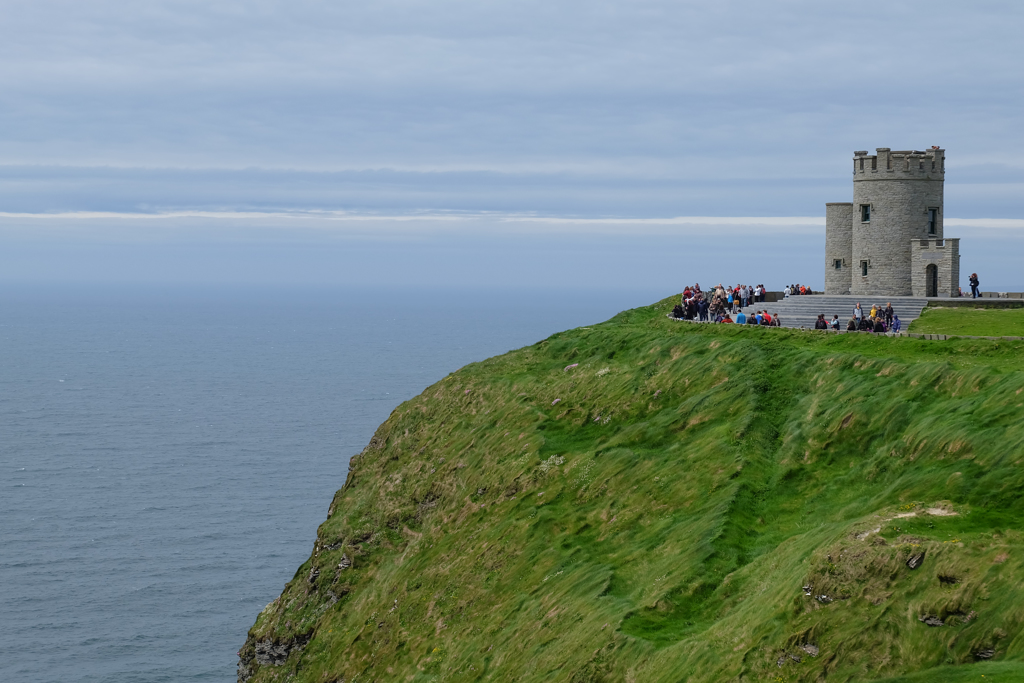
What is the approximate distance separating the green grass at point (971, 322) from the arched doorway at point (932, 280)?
322 inches

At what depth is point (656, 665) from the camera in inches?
958

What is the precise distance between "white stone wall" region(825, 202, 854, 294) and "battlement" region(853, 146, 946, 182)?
4465 mm

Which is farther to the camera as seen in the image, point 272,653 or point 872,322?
point 872,322

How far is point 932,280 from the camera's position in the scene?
204ft

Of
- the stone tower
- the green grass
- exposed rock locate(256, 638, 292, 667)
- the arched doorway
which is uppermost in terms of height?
the stone tower

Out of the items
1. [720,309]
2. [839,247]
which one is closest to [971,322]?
[720,309]

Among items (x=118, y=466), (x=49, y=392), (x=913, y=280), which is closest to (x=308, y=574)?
(x=913, y=280)

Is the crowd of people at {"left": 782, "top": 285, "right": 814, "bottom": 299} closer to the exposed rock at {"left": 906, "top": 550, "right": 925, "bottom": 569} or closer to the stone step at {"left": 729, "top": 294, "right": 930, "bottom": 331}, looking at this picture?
the stone step at {"left": 729, "top": 294, "right": 930, "bottom": 331}

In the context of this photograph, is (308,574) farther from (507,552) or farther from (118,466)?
(118,466)

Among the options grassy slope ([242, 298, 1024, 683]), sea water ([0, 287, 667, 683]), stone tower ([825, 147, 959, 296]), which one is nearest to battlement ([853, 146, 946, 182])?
stone tower ([825, 147, 959, 296])

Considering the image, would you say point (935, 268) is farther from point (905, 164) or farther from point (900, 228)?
point (905, 164)

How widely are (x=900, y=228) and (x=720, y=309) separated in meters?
15.6

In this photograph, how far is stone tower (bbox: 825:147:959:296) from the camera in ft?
204

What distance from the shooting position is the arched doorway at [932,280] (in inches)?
2446
